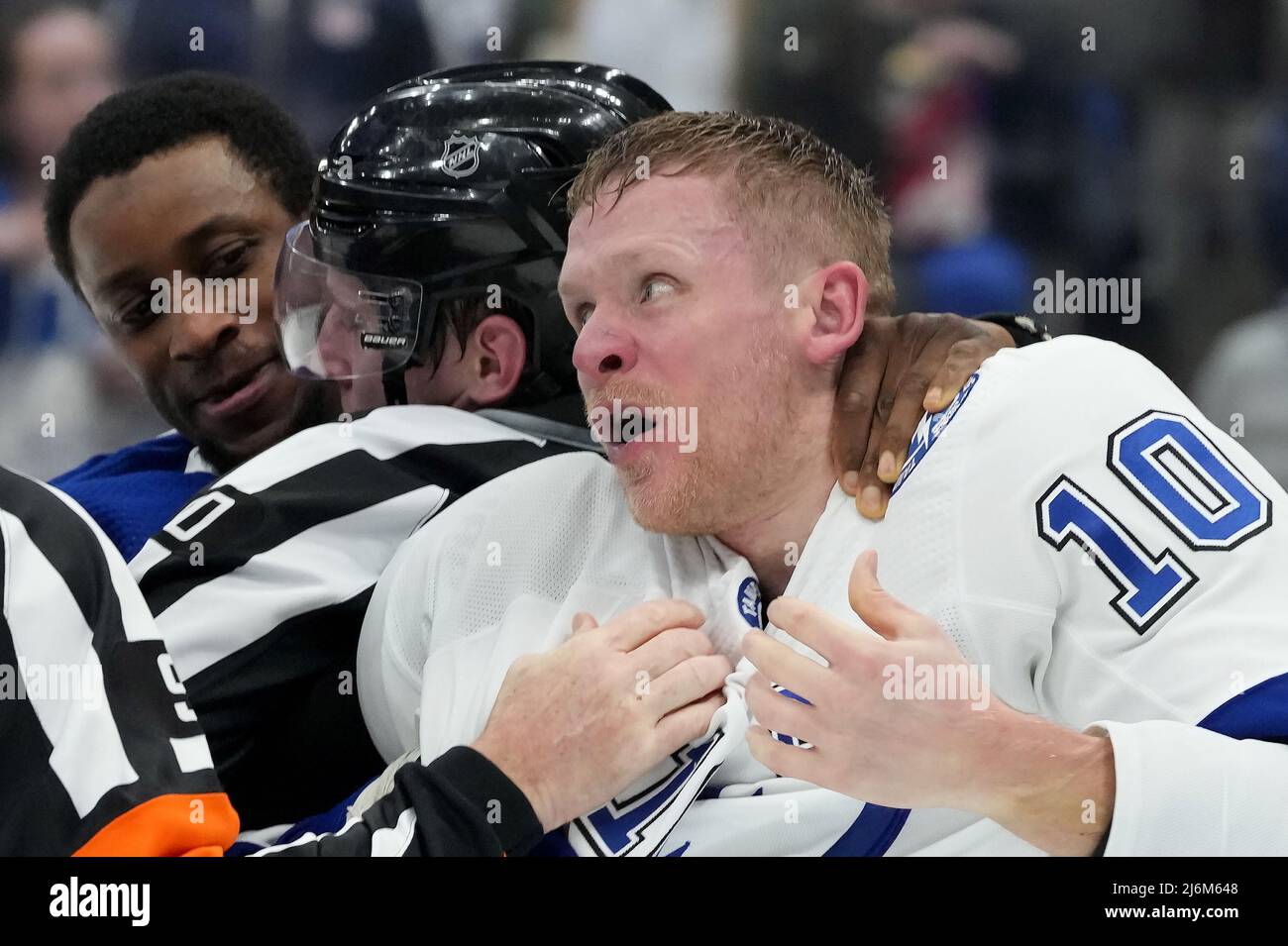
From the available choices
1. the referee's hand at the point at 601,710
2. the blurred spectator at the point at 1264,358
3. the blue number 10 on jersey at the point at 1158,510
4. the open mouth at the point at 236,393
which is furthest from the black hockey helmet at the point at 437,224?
the blurred spectator at the point at 1264,358

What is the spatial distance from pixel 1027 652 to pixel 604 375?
0.57m

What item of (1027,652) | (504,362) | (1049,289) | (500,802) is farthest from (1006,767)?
(1049,289)

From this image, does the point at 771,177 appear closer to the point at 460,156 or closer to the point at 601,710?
the point at 460,156

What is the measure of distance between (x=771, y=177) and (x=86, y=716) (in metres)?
0.96

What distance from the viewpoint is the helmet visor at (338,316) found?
214 centimetres

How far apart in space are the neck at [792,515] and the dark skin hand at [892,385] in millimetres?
29

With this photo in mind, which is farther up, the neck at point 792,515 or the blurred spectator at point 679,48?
the blurred spectator at point 679,48

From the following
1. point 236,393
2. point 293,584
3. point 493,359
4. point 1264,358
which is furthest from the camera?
point 1264,358

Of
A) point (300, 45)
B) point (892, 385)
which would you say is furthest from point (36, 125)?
point (892, 385)

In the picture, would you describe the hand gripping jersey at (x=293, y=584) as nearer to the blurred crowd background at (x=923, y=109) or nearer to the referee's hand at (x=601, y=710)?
the referee's hand at (x=601, y=710)

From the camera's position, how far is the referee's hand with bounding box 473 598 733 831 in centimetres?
154

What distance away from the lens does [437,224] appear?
2.08 metres

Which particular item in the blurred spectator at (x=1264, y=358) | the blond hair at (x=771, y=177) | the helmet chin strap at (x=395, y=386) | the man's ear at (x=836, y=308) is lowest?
the blurred spectator at (x=1264, y=358)

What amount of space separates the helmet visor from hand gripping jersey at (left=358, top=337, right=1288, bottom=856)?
578mm
